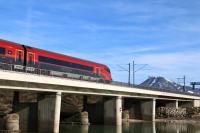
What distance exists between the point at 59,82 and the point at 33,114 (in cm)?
919

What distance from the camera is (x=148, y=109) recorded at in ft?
285

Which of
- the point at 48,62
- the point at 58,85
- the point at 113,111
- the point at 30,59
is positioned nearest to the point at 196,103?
the point at 113,111

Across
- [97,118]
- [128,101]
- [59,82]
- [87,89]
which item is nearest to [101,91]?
[87,89]

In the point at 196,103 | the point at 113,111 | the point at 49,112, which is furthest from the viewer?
the point at 196,103

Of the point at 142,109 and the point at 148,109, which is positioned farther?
the point at 142,109

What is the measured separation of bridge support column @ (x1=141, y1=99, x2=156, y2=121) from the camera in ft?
283

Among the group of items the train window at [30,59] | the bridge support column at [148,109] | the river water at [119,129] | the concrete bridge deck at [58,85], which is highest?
the train window at [30,59]

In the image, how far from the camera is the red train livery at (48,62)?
158ft

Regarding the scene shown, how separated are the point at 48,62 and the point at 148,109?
3816cm

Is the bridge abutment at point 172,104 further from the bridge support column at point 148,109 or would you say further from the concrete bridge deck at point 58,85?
the concrete bridge deck at point 58,85

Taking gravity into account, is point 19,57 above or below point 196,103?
above

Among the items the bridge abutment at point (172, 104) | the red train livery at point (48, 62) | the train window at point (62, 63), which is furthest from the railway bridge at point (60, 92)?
the bridge abutment at point (172, 104)

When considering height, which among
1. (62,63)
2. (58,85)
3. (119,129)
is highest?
(62,63)

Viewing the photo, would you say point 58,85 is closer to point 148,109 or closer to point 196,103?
point 148,109
